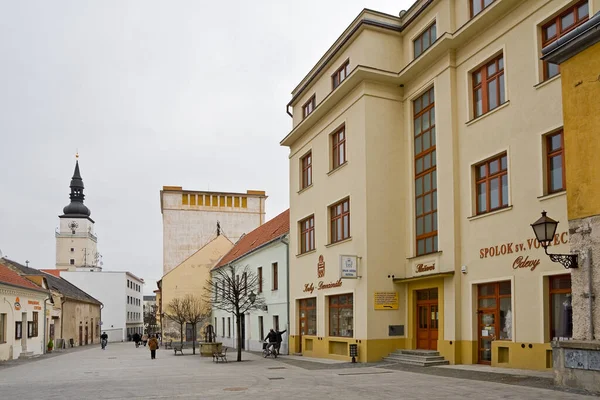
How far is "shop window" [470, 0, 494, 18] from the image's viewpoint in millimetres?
19358

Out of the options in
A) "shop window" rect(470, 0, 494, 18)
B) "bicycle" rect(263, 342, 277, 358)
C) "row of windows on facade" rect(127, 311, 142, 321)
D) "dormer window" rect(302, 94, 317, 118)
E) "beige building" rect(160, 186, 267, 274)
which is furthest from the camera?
"row of windows on facade" rect(127, 311, 142, 321)

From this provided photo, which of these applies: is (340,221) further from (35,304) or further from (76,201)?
(76,201)

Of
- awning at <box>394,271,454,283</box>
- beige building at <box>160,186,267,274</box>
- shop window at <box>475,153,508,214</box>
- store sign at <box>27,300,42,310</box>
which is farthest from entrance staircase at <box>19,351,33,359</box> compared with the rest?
shop window at <box>475,153,508,214</box>

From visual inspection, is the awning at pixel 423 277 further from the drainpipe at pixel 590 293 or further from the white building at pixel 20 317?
the white building at pixel 20 317

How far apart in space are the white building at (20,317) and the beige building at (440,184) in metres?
16.5

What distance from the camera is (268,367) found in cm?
2255

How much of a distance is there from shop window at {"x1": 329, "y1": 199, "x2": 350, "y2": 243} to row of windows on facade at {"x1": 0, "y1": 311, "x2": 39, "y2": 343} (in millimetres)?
18664

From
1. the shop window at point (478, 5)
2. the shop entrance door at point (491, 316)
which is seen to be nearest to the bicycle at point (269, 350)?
the shop entrance door at point (491, 316)

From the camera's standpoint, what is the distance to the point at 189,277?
54094mm

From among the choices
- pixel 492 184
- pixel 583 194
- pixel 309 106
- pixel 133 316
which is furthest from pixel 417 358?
pixel 133 316

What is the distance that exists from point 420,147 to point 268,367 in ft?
31.2

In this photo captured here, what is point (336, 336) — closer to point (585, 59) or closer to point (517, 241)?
point (517, 241)

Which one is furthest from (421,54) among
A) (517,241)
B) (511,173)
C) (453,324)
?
(453,324)

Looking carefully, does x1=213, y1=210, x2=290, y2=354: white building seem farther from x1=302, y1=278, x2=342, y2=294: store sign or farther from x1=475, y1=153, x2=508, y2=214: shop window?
x1=475, y1=153, x2=508, y2=214: shop window
